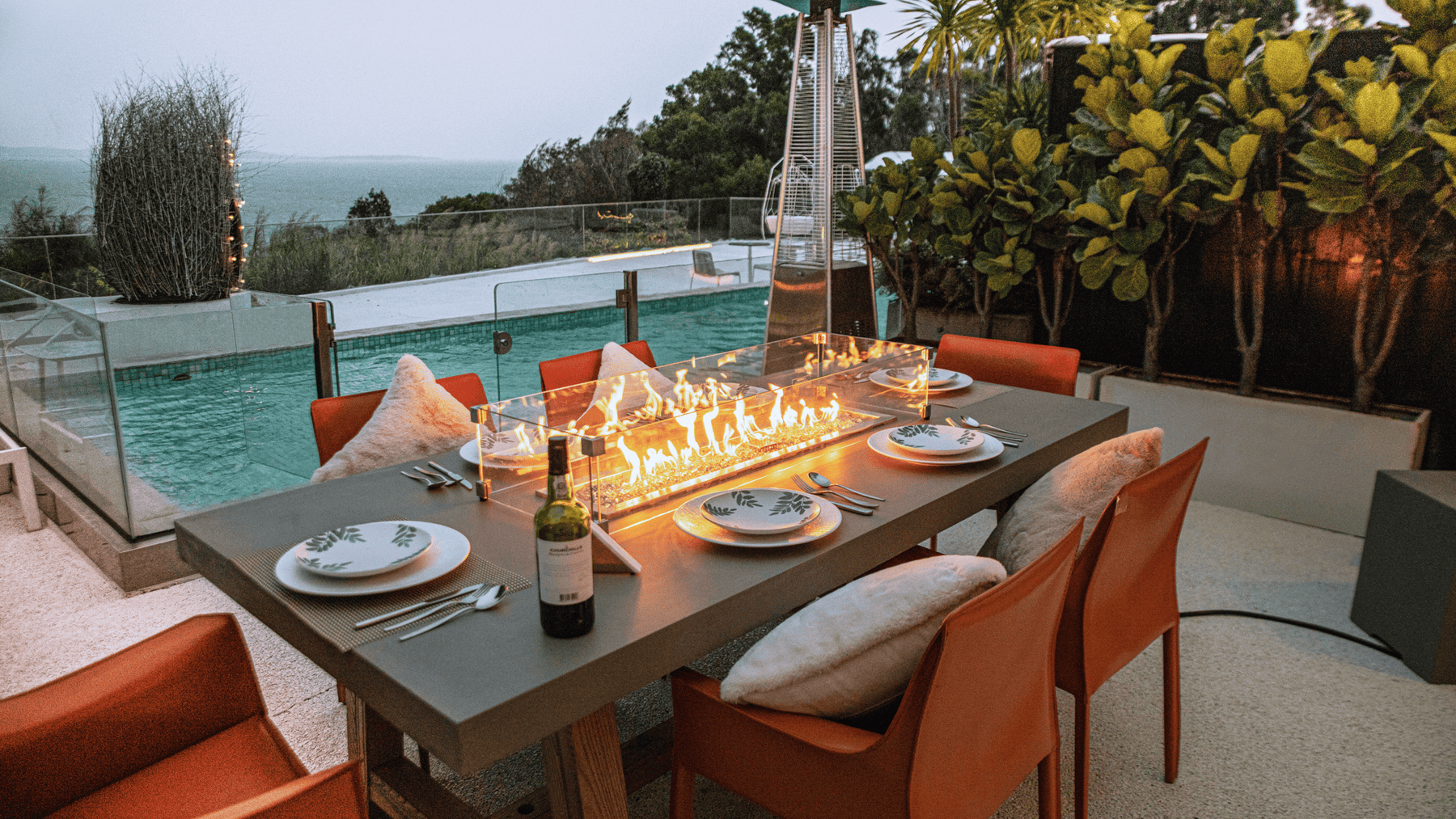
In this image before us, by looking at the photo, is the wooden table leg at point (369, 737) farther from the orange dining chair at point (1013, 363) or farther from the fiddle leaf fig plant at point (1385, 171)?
the fiddle leaf fig plant at point (1385, 171)

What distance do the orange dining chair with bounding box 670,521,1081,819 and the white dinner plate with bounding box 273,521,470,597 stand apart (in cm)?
41

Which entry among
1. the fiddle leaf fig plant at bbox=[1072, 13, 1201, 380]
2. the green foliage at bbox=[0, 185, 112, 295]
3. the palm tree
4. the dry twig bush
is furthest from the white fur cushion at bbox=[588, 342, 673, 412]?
the palm tree

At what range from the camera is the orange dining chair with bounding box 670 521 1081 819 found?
3.89 ft

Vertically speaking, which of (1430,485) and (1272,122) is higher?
(1272,122)

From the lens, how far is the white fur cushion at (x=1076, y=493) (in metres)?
1.68

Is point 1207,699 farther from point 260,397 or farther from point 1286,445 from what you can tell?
point 260,397

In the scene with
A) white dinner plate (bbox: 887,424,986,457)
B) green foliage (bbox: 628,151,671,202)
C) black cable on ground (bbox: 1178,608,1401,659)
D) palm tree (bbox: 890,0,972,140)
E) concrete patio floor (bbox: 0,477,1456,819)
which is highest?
palm tree (bbox: 890,0,972,140)

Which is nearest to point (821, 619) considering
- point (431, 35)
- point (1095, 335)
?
point (1095, 335)

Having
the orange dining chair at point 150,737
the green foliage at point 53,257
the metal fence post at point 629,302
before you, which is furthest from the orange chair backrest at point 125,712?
the green foliage at point 53,257

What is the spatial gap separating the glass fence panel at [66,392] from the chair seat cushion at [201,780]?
6.75ft

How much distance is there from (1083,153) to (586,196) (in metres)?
15.2

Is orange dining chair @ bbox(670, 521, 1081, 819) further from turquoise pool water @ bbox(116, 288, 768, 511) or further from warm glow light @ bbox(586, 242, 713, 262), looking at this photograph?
warm glow light @ bbox(586, 242, 713, 262)

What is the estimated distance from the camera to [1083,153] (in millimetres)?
4059

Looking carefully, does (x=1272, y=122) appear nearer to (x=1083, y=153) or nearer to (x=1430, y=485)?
(x=1083, y=153)
